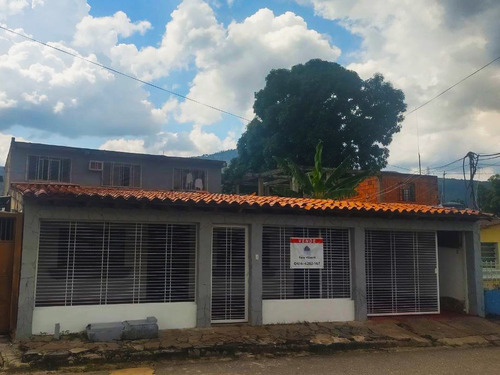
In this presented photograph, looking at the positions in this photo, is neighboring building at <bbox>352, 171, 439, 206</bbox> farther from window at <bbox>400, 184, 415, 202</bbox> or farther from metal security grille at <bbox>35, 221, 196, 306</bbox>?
metal security grille at <bbox>35, 221, 196, 306</bbox>

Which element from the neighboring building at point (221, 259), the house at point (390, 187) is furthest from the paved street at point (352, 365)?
the house at point (390, 187)

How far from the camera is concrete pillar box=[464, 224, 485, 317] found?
11758mm

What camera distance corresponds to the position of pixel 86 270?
9047 millimetres

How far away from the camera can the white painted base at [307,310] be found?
1017 centimetres

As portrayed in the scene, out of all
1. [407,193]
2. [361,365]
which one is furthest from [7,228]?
[407,193]

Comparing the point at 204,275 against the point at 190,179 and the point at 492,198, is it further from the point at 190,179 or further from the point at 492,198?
the point at 492,198

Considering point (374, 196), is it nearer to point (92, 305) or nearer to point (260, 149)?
point (260, 149)

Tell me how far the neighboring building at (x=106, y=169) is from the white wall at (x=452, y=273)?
13.9 metres

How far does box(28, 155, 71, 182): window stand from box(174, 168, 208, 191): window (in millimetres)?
5339

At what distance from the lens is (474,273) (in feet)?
38.9

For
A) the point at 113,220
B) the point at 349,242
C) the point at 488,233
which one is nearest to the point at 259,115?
the point at 488,233

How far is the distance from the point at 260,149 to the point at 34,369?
22.4 metres

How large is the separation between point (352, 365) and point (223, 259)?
369 centimetres

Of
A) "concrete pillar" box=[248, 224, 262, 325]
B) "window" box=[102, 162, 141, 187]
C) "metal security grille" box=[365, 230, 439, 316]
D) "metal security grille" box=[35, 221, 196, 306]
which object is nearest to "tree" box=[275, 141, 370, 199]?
"metal security grille" box=[365, 230, 439, 316]
